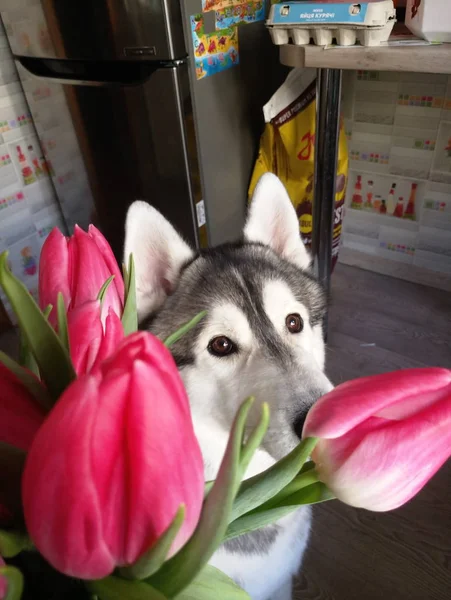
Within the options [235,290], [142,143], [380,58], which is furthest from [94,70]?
[235,290]

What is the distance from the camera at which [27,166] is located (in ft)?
6.07

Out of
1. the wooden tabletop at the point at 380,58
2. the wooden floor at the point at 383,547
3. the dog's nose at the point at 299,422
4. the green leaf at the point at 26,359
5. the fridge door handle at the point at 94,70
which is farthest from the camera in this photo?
the fridge door handle at the point at 94,70

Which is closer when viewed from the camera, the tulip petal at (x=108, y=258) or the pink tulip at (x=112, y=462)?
the pink tulip at (x=112, y=462)

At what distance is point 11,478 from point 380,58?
112 centimetres

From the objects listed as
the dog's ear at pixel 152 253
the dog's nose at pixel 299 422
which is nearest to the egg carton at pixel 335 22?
the dog's ear at pixel 152 253

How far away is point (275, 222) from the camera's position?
845 millimetres

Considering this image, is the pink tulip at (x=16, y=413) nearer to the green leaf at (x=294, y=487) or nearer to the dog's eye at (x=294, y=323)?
the green leaf at (x=294, y=487)

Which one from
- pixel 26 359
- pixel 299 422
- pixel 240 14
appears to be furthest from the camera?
pixel 240 14

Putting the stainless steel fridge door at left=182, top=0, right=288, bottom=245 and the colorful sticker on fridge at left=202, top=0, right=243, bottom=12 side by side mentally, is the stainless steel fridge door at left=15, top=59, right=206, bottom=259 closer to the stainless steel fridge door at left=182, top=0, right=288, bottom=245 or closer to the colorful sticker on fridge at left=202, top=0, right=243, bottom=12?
the stainless steel fridge door at left=182, top=0, right=288, bottom=245

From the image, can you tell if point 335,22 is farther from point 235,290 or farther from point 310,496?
point 310,496

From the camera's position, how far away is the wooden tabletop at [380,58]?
960 millimetres

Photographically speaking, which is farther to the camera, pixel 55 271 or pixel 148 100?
pixel 148 100

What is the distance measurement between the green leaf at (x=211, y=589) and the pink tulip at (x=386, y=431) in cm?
8

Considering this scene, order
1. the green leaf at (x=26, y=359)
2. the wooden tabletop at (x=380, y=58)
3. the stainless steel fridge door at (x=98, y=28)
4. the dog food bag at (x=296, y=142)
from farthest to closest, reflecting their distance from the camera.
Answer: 1. the dog food bag at (x=296, y=142)
2. the stainless steel fridge door at (x=98, y=28)
3. the wooden tabletop at (x=380, y=58)
4. the green leaf at (x=26, y=359)
